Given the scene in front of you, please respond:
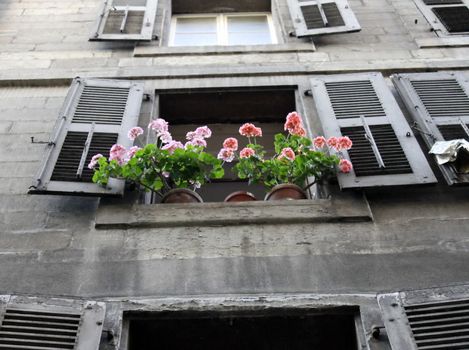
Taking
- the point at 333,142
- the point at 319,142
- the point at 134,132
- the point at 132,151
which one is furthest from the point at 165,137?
the point at 333,142

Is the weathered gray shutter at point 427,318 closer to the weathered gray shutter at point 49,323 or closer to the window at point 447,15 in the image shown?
the weathered gray shutter at point 49,323

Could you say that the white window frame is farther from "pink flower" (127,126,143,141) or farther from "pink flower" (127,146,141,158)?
"pink flower" (127,146,141,158)

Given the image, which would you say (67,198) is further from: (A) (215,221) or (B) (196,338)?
(B) (196,338)

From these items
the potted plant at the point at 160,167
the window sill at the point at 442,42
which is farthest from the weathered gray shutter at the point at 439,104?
the potted plant at the point at 160,167

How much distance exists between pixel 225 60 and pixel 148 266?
371 cm

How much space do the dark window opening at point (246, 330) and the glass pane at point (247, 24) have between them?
567 centimetres

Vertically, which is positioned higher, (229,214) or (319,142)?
(319,142)

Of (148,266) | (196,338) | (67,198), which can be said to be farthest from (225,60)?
(196,338)

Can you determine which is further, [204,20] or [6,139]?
[204,20]

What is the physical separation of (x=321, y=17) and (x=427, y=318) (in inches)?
209

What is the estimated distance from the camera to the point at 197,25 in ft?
31.2

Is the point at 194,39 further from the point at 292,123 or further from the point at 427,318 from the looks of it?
the point at 427,318

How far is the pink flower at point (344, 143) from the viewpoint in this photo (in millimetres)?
5641

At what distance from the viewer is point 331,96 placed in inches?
267
